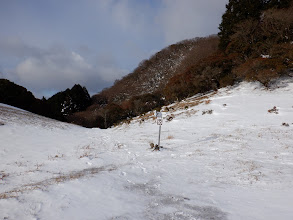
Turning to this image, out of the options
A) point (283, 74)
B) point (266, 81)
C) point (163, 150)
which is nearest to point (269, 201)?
point (163, 150)

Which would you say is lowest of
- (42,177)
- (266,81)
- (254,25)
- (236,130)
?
(42,177)

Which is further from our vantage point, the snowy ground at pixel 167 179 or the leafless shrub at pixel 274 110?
the leafless shrub at pixel 274 110

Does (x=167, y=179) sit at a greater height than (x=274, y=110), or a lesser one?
lesser

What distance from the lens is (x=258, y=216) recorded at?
369 centimetres

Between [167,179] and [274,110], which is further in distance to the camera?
[274,110]

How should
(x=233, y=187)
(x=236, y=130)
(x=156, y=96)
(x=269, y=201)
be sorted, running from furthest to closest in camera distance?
(x=156, y=96)
(x=236, y=130)
(x=233, y=187)
(x=269, y=201)

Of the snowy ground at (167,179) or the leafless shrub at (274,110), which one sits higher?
the leafless shrub at (274,110)

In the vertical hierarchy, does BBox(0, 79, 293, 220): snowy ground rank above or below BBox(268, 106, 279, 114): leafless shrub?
below

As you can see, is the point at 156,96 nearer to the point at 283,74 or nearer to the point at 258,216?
the point at 283,74

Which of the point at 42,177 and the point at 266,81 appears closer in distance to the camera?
the point at 42,177

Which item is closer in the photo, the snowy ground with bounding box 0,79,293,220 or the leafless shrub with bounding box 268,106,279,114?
the snowy ground with bounding box 0,79,293,220

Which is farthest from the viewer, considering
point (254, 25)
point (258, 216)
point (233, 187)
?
point (254, 25)

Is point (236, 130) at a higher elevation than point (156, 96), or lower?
lower

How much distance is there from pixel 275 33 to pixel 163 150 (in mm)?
29141
